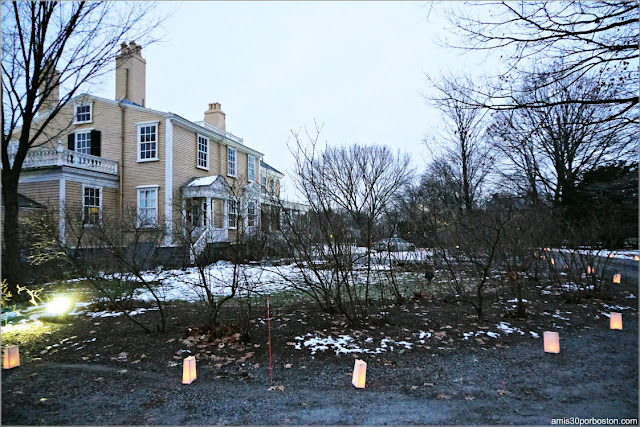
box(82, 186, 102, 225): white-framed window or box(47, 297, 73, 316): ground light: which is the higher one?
box(82, 186, 102, 225): white-framed window

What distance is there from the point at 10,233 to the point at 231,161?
14.1 metres

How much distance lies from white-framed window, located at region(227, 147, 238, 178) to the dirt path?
17.4m

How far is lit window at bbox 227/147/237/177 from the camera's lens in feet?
69.5

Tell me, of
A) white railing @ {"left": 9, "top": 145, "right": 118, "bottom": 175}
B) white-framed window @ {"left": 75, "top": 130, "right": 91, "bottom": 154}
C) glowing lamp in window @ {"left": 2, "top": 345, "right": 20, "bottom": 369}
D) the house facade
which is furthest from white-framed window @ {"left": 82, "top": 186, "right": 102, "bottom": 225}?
glowing lamp in window @ {"left": 2, "top": 345, "right": 20, "bottom": 369}

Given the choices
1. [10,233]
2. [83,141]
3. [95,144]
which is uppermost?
[83,141]

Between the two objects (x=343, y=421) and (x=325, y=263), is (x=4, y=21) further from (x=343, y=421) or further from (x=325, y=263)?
(x=343, y=421)

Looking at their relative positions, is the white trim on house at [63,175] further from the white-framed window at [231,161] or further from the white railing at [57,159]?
the white-framed window at [231,161]

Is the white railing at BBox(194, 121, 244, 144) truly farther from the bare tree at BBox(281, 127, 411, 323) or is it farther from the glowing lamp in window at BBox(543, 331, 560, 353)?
the glowing lamp in window at BBox(543, 331, 560, 353)

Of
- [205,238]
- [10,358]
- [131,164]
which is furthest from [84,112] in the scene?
[10,358]

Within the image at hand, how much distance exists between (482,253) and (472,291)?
4.08 feet

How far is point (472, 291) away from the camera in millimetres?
8719

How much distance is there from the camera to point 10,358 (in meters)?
4.38

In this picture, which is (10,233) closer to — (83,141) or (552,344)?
(552,344)

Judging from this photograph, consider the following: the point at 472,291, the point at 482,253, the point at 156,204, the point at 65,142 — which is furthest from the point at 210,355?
the point at 65,142
